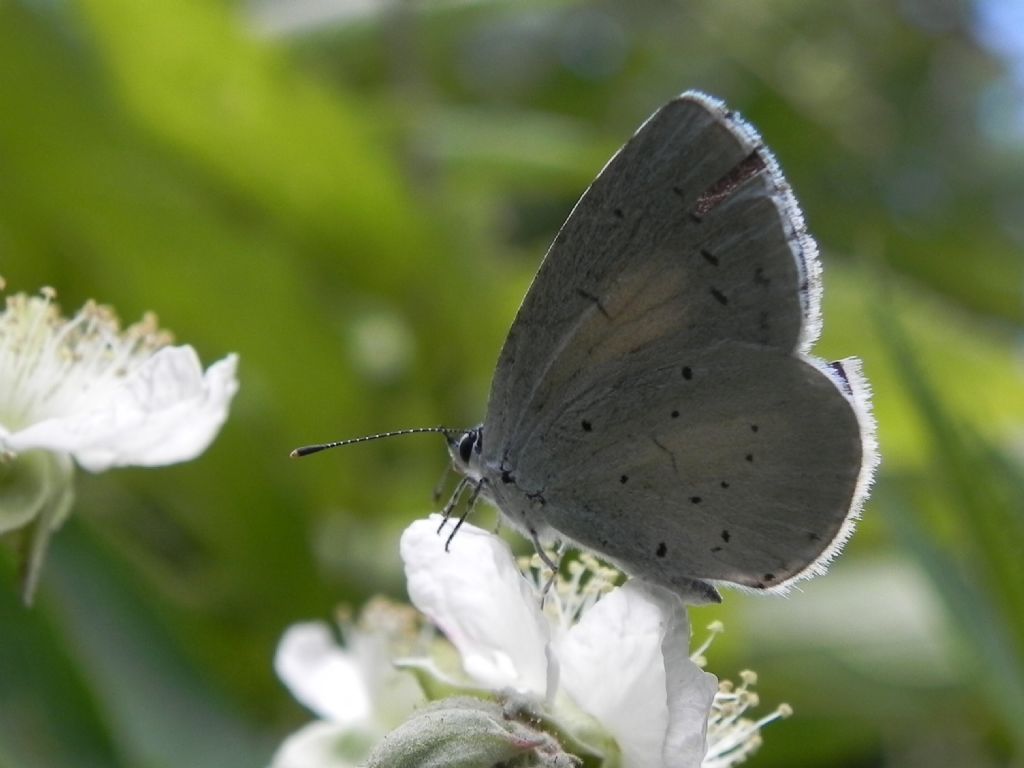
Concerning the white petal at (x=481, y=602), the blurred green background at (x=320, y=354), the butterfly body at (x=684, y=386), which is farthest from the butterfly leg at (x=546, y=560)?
the blurred green background at (x=320, y=354)

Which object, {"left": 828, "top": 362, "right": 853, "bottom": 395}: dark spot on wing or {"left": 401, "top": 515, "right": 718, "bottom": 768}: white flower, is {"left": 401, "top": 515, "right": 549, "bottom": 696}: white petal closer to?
{"left": 401, "top": 515, "right": 718, "bottom": 768}: white flower

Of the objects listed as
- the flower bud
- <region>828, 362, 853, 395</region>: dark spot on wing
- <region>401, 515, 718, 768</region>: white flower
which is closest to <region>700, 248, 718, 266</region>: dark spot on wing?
<region>828, 362, 853, 395</region>: dark spot on wing

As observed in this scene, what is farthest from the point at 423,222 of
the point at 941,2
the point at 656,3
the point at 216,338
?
the point at 941,2

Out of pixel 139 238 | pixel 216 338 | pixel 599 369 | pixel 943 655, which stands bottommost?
pixel 943 655

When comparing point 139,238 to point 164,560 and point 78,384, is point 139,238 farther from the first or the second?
point 78,384

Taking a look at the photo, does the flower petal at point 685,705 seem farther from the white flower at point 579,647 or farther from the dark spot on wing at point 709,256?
the dark spot on wing at point 709,256

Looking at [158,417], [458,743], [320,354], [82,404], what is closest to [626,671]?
[458,743]
